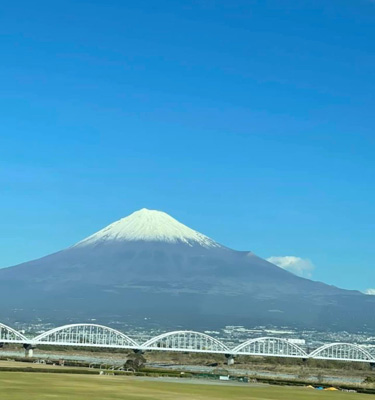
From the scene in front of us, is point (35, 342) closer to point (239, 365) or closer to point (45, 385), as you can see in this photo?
point (239, 365)

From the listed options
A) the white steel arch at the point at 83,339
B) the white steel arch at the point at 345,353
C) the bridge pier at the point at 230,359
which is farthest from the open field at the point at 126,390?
the white steel arch at the point at 345,353

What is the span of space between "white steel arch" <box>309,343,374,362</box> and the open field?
251 feet

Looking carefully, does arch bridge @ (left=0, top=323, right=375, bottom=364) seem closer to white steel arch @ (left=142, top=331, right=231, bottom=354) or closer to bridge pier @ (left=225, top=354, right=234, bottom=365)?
white steel arch @ (left=142, top=331, right=231, bottom=354)

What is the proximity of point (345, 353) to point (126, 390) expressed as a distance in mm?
106233

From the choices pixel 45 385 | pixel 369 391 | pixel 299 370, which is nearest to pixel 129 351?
pixel 299 370

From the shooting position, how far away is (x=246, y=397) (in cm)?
6600

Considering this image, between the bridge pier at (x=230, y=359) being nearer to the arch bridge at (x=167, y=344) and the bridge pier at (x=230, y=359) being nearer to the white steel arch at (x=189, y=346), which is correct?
the arch bridge at (x=167, y=344)

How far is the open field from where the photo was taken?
60.2 meters

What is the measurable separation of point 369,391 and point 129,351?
83.2m

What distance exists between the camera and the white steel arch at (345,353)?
157 m

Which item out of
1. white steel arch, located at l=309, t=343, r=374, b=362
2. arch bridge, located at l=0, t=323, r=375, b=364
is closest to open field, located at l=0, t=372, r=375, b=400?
arch bridge, located at l=0, t=323, r=375, b=364

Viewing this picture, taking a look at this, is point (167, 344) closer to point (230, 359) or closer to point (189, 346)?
point (189, 346)

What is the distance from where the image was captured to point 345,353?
546 feet

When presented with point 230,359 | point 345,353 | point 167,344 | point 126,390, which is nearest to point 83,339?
point 167,344
